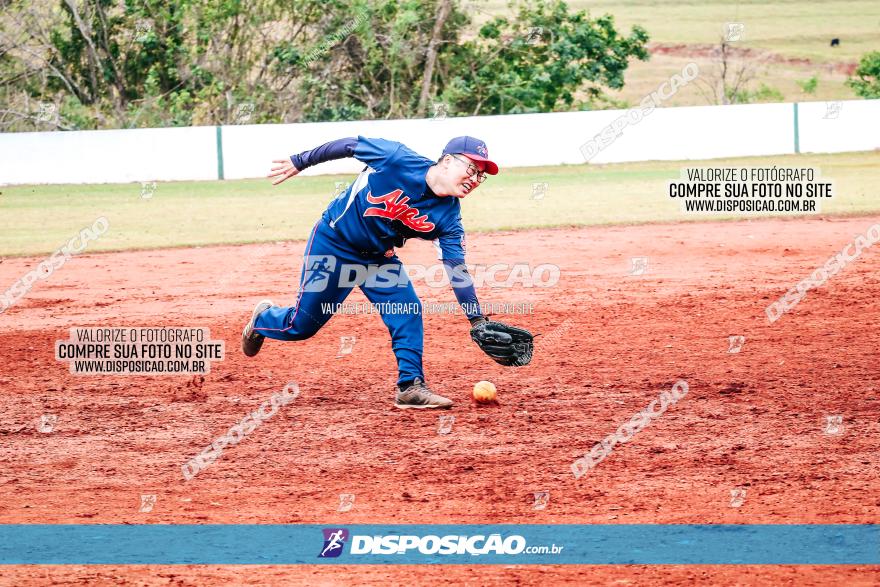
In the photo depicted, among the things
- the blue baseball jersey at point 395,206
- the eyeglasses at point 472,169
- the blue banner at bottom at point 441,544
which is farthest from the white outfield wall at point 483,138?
the blue banner at bottom at point 441,544

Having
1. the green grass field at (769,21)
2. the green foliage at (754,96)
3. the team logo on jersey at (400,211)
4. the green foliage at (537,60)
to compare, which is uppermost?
the green grass field at (769,21)

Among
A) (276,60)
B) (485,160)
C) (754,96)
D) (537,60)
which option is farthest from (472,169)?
(754,96)

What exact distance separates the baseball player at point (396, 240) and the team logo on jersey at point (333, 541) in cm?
210

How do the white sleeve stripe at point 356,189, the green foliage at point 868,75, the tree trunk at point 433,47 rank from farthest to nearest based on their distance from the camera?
the green foliage at point 868,75 → the tree trunk at point 433,47 → the white sleeve stripe at point 356,189

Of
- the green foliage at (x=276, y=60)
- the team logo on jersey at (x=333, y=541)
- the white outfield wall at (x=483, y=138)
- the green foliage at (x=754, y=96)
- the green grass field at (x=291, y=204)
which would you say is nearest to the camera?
the team logo on jersey at (x=333, y=541)

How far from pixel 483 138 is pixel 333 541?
25.5 m

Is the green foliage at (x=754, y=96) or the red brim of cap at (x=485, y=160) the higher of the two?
the green foliage at (x=754, y=96)

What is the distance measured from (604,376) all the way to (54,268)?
9041 millimetres

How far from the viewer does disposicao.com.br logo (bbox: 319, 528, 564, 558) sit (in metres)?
5.09

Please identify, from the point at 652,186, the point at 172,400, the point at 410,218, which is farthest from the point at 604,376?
the point at 652,186

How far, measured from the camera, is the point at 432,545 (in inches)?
203

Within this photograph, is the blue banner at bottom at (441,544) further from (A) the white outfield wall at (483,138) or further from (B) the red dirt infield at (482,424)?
(A) the white outfield wall at (483,138)

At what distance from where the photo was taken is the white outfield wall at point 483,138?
92.0ft

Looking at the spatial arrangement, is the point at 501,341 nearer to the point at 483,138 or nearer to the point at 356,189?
the point at 356,189
